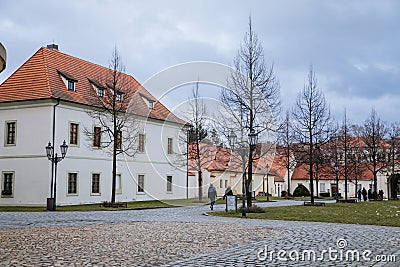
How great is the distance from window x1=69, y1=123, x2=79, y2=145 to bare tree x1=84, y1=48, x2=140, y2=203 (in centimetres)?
72

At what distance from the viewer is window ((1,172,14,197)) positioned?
3494 centimetres

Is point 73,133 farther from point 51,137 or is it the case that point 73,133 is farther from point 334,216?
point 334,216

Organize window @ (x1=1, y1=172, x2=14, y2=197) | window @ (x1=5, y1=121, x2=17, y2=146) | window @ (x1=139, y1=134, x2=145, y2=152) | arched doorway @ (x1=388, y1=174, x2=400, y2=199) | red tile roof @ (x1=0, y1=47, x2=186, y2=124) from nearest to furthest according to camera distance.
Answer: window @ (x1=1, y1=172, x2=14, y2=197) < red tile roof @ (x1=0, y1=47, x2=186, y2=124) < window @ (x1=5, y1=121, x2=17, y2=146) < window @ (x1=139, y1=134, x2=145, y2=152) < arched doorway @ (x1=388, y1=174, x2=400, y2=199)

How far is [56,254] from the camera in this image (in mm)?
9461

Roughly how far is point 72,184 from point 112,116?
19.0 ft

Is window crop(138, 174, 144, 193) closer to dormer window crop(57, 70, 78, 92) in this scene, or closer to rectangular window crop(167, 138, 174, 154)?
rectangular window crop(167, 138, 174, 154)

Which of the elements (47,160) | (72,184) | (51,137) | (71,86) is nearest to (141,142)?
(71,86)

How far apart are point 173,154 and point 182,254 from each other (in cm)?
3918

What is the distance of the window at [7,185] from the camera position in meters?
34.9

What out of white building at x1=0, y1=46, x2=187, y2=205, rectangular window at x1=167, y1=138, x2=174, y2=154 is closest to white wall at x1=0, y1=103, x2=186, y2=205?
white building at x1=0, y1=46, x2=187, y2=205

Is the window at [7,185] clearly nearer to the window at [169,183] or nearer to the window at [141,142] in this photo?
the window at [141,142]

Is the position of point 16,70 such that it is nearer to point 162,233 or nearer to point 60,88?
point 60,88

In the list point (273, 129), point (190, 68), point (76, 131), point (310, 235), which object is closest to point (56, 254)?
point (310, 235)

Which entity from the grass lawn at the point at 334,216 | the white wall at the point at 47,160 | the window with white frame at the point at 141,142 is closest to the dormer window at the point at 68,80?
the white wall at the point at 47,160
